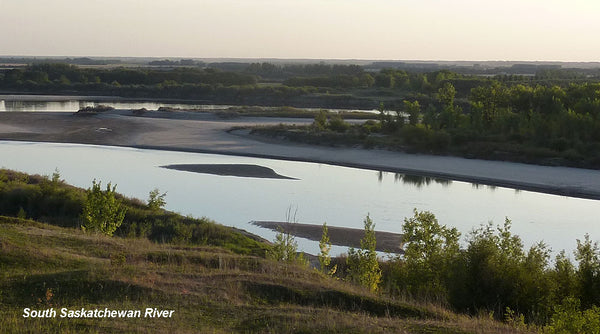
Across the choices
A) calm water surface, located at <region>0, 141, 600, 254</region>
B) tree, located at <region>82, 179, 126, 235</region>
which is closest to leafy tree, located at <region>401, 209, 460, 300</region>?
calm water surface, located at <region>0, 141, 600, 254</region>

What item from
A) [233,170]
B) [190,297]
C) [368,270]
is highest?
[190,297]

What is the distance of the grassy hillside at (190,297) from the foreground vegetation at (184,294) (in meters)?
0.01

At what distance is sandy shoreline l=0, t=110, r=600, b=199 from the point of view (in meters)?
32.2

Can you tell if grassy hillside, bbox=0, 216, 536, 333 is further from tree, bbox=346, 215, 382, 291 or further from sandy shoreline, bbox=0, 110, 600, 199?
sandy shoreline, bbox=0, 110, 600, 199

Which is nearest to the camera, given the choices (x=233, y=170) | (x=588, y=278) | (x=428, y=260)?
(x=588, y=278)

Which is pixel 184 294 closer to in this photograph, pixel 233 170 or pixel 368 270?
pixel 368 270

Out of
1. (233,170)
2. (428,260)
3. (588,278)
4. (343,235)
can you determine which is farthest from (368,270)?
(233,170)

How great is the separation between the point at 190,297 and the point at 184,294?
0.14 metres

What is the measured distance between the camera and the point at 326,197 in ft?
92.6

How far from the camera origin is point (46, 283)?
9508 mm

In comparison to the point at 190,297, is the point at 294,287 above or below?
below

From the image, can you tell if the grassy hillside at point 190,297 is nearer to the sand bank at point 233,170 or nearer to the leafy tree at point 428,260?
the leafy tree at point 428,260

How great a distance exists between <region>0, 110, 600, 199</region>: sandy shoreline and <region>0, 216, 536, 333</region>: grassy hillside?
22.1m

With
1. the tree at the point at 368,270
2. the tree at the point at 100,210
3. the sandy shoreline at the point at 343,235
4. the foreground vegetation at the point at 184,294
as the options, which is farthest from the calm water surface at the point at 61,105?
the foreground vegetation at the point at 184,294
